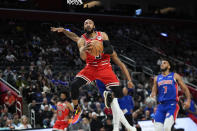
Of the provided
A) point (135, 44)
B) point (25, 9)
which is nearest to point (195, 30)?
point (135, 44)

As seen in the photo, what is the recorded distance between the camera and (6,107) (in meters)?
11.2

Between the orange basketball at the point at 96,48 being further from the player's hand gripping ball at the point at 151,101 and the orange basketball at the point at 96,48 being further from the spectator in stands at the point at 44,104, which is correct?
the player's hand gripping ball at the point at 151,101

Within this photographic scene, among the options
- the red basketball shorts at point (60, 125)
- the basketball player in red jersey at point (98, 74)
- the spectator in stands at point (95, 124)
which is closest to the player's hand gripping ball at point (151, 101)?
the spectator in stands at point (95, 124)

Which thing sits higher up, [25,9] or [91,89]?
[25,9]

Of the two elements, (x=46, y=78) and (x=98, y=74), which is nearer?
(x=98, y=74)

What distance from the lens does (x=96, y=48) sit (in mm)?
6250

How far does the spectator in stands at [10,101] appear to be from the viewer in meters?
11.4

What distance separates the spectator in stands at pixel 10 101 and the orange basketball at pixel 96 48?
6.14 meters

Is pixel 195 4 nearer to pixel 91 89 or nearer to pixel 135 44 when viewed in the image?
pixel 135 44

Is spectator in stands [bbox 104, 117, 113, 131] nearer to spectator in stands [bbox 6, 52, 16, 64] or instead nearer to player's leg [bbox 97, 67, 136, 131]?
spectator in stands [bbox 6, 52, 16, 64]

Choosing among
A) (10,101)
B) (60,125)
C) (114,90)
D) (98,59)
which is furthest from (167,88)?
(10,101)

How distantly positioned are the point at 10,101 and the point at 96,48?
6356 mm

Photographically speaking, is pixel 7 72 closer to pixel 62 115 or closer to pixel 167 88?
pixel 62 115

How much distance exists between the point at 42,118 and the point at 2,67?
2424 millimetres
